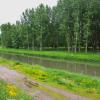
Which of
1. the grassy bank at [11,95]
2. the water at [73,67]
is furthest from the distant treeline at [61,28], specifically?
the grassy bank at [11,95]

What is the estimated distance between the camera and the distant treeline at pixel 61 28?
67250 mm

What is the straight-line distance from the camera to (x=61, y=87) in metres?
21.1

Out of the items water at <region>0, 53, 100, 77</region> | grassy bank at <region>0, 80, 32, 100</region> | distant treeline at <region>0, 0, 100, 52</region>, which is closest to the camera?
grassy bank at <region>0, 80, 32, 100</region>

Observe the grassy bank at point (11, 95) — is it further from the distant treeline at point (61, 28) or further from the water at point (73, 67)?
the distant treeline at point (61, 28)

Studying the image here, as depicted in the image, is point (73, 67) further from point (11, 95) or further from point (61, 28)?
point (61, 28)

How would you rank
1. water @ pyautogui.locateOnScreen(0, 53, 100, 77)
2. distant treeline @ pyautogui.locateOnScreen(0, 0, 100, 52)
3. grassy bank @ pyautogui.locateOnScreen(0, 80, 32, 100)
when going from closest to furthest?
1. grassy bank @ pyautogui.locateOnScreen(0, 80, 32, 100)
2. water @ pyautogui.locateOnScreen(0, 53, 100, 77)
3. distant treeline @ pyautogui.locateOnScreen(0, 0, 100, 52)

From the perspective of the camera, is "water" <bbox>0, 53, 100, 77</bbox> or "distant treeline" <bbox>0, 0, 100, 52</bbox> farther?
"distant treeline" <bbox>0, 0, 100, 52</bbox>

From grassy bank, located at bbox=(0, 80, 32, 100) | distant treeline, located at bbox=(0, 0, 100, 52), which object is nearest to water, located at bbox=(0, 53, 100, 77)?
distant treeline, located at bbox=(0, 0, 100, 52)

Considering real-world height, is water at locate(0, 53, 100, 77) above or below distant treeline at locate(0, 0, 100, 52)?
below

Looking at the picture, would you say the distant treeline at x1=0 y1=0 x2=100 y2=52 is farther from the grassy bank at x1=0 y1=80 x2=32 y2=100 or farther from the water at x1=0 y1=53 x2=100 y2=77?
the grassy bank at x1=0 y1=80 x2=32 y2=100

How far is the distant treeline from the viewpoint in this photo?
67250 millimetres

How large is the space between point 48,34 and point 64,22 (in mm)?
16968

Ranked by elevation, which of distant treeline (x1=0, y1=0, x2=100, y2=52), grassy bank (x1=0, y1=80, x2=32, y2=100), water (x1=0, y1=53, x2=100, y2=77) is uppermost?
distant treeline (x1=0, y1=0, x2=100, y2=52)

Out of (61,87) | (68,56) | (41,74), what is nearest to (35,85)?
(61,87)
